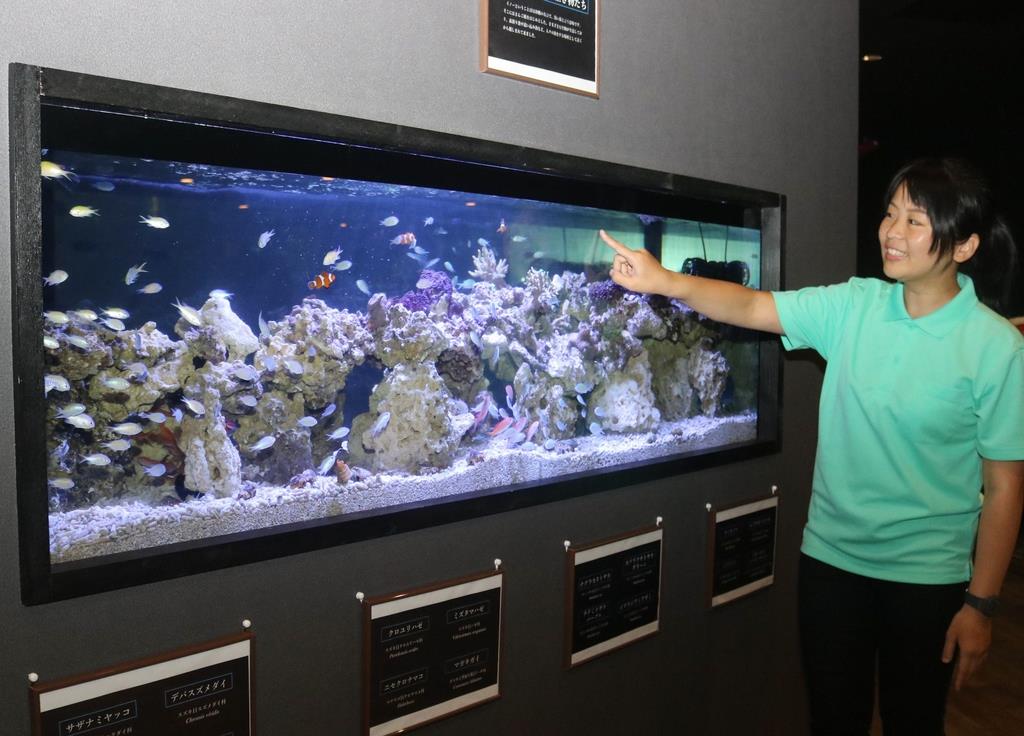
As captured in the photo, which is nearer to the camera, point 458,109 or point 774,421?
point 458,109

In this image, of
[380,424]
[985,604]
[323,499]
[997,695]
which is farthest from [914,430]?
[997,695]

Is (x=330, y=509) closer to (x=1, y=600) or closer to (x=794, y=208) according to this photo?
(x=1, y=600)

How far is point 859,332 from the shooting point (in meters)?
1.88

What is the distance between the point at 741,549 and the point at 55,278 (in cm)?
219

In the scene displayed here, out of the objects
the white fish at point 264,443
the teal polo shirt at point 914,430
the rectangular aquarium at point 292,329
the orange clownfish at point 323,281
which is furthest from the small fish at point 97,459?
the teal polo shirt at point 914,430

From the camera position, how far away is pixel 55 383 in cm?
120

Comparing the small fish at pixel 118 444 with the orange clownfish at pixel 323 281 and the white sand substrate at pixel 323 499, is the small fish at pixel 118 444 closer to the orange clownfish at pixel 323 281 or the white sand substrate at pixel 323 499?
the white sand substrate at pixel 323 499

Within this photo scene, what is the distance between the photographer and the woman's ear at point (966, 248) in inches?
67.9

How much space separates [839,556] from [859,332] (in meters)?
0.58

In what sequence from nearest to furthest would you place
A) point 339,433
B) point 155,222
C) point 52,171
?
point 52,171, point 155,222, point 339,433

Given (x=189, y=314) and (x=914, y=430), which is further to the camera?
(x=914, y=430)

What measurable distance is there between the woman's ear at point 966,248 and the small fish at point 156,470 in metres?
1.81

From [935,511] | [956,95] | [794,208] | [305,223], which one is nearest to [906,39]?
[956,95]

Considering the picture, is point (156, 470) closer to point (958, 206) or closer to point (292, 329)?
point (292, 329)
